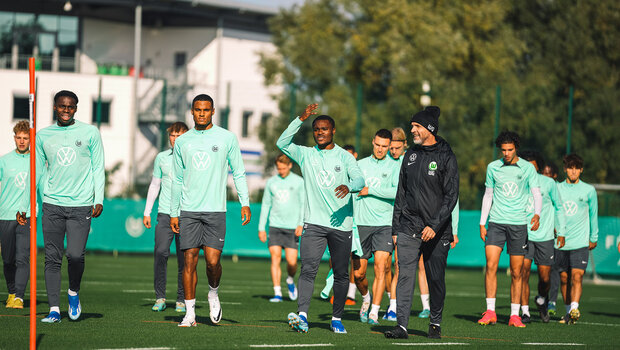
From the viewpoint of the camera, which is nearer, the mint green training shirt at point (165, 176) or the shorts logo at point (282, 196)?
the mint green training shirt at point (165, 176)

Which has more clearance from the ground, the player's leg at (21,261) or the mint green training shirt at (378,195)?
the mint green training shirt at (378,195)

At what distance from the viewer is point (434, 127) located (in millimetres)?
9672

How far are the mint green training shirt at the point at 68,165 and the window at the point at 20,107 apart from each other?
33167 mm

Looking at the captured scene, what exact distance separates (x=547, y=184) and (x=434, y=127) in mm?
4048

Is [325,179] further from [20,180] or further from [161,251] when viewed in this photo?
[20,180]

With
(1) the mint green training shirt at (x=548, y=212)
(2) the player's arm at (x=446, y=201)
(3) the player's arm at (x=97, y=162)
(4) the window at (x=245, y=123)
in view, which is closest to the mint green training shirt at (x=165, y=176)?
(3) the player's arm at (x=97, y=162)

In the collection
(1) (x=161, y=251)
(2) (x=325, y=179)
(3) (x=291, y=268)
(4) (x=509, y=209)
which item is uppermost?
(2) (x=325, y=179)

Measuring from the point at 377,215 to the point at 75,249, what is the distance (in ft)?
12.6

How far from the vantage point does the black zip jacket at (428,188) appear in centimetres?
957

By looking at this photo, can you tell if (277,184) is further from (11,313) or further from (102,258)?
(102,258)

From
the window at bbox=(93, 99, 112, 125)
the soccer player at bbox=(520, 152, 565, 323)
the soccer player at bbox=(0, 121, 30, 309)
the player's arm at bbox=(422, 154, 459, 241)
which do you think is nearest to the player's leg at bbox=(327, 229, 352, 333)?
the player's arm at bbox=(422, 154, 459, 241)

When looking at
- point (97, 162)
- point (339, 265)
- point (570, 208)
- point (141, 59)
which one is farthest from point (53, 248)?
point (141, 59)

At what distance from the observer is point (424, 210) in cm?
957

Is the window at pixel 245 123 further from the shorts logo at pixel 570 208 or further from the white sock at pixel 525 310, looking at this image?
the white sock at pixel 525 310
